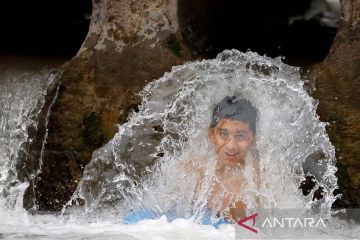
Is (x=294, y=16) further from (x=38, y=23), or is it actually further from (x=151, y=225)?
(x=151, y=225)

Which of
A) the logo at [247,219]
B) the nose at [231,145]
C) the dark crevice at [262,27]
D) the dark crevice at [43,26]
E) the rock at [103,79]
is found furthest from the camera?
the dark crevice at [43,26]

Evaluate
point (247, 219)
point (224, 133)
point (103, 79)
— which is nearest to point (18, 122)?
point (103, 79)

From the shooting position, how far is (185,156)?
4137 millimetres

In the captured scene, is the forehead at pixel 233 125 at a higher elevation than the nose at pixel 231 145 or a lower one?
higher

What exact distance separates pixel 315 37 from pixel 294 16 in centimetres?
140

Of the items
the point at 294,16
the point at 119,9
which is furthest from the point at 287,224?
the point at 294,16

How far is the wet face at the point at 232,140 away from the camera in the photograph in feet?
12.6

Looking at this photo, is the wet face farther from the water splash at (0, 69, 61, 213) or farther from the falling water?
the water splash at (0, 69, 61, 213)

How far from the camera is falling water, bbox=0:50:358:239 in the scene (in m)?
3.93

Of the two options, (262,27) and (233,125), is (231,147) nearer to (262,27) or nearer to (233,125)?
(233,125)

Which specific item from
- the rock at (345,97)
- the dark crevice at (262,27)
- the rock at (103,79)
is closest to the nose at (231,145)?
the rock at (345,97)

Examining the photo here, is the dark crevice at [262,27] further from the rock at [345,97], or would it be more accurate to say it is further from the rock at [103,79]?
the rock at [345,97]

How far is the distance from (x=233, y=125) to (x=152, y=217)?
2.13 ft

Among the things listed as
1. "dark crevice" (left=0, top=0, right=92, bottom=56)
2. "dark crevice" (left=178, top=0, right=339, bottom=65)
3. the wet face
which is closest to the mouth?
the wet face
